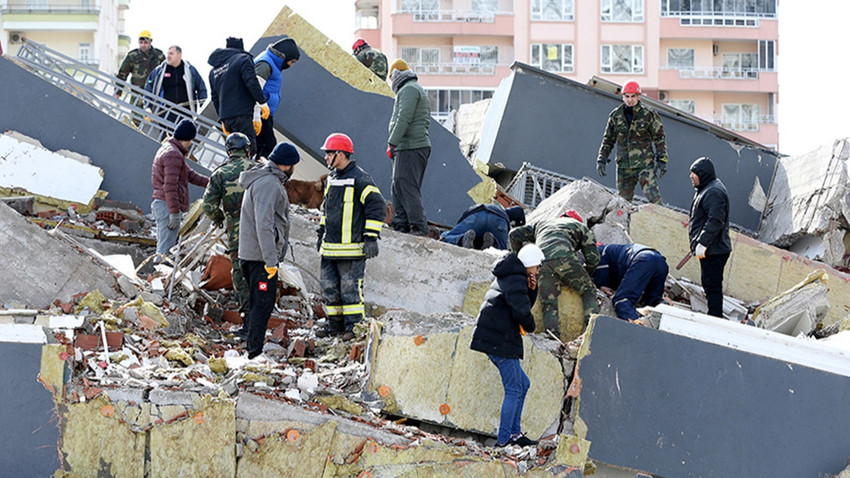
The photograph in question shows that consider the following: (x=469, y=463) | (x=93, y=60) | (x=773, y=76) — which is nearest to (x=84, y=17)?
(x=93, y=60)

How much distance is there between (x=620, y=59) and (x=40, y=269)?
4293cm

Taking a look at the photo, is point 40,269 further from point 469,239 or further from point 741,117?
point 741,117

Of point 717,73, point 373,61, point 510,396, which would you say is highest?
point 373,61

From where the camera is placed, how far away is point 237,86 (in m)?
11.4

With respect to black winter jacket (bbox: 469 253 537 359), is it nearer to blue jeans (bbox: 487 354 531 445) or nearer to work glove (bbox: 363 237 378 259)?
blue jeans (bbox: 487 354 531 445)

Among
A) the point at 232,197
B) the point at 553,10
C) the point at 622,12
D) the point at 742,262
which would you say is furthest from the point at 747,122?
the point at 232,197

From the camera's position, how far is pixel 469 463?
6.92m

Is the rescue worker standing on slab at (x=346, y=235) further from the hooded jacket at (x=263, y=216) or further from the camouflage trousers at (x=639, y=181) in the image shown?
the camouflage trousers at (x=639, y=181)

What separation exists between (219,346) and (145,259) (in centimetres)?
252

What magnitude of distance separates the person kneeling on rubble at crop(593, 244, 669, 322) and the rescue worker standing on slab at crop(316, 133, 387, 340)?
87.4 inches

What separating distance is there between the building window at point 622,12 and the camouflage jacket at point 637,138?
38.2 m

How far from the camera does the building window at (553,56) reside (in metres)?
49.2

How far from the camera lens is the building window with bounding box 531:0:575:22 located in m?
49.2

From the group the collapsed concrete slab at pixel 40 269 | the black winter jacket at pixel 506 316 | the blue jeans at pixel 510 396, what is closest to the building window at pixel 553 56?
the collapsed concrete slab at pixel 40 269
